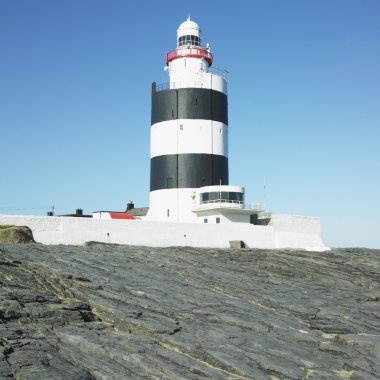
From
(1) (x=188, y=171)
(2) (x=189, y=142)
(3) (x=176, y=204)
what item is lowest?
(3) (x=176, y=204)

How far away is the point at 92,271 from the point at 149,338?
21.0 feet

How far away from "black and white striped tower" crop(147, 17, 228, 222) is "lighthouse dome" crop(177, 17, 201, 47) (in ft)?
1.91

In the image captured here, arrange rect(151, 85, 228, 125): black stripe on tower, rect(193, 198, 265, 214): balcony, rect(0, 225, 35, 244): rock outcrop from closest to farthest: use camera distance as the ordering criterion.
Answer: rect(0, 225, 35, 244): rock outcrop
rect(193, 198, 265, 214): balcony
rect(151, 85, 228, 125): black stripe on tower

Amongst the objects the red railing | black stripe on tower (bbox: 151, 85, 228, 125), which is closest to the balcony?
black stripe on tower (bbox: 151, 85, 228, 125)

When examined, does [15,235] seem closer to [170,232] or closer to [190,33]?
[170,232]

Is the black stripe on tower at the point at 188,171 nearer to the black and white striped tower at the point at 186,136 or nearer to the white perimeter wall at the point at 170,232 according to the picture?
the black and white striped tower at the point at 186,136

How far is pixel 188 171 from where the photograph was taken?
35906 mm

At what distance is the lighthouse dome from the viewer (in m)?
38.5

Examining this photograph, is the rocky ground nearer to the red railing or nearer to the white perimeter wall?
the white perimeter wall

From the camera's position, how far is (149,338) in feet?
38.7

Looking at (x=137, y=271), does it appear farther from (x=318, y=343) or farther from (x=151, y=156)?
(x=151, y=156)

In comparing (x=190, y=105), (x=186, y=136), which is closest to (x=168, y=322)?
(x=186, y=136)

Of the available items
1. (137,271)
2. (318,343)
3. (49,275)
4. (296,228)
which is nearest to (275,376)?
(318,343)

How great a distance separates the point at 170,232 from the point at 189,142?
26.9 feet
